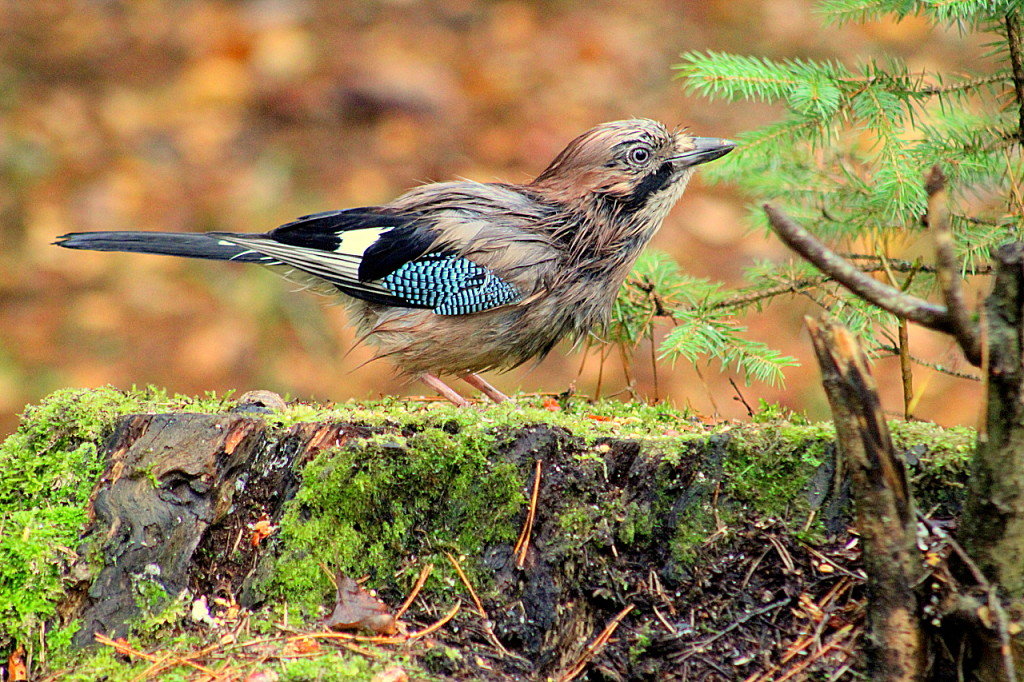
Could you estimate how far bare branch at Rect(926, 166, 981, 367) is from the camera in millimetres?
2016

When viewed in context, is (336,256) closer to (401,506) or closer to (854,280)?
(401,506)

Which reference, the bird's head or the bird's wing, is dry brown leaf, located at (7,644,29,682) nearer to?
the bird's wing


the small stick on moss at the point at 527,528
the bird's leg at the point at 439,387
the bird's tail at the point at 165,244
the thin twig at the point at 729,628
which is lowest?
the thin twig at the point at 729,628

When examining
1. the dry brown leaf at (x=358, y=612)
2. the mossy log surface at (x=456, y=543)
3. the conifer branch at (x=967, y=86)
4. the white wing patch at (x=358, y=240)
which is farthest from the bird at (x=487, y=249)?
the dry brown leaf at (x=358, y=612)

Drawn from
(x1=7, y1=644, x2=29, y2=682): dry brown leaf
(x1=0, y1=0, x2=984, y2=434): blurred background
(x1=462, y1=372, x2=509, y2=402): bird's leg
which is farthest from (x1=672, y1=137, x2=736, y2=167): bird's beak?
(x1=7, y1=644, x2=29, y2=682): dry brown leaf

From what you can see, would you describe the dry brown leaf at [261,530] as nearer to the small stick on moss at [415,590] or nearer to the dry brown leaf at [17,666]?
the small stick on moss at [415,590]

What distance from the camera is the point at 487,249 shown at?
420cm

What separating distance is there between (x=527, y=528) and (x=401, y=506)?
1.30ft

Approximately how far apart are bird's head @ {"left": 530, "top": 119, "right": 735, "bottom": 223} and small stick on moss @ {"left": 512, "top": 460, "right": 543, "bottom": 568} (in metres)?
1.87

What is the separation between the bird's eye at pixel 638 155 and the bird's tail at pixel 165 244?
1780 millimetres

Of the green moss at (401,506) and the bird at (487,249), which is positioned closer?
the green moss at (401,506)

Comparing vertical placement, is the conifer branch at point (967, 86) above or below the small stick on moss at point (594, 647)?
above

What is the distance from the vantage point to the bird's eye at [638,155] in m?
4.40

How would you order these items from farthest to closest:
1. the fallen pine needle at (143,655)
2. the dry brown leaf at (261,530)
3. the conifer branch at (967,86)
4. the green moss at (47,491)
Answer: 1. the conifer branch at (967,86)
2. the dry brown leaf at (261,530)
3. the green moss at (47,491)
4. the fallen pine needle at (143,655)
